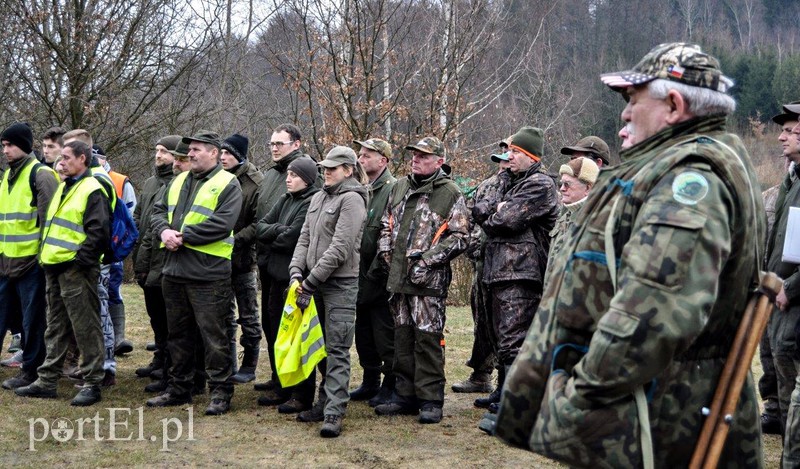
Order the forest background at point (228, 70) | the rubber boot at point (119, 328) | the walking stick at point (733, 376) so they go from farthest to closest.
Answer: the forest background at point (228, 70)
the rubber boot at point (119, 328)
the walking stick at point (733, 376)

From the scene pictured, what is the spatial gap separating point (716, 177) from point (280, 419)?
507 centimetres

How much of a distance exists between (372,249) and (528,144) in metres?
1.63

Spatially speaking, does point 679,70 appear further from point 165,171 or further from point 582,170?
point 165,171

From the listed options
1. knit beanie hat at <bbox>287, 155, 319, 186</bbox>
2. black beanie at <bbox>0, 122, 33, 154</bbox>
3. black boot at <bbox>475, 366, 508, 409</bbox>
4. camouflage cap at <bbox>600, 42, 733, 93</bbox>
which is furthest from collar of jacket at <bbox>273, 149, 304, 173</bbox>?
camouflage cap at <bbox>600, 42, 733, 93</bbox>

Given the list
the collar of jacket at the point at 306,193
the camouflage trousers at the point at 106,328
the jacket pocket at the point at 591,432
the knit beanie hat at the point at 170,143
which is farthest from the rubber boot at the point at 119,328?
the jacket pocket at the point at 591,432

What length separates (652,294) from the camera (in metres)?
2.44

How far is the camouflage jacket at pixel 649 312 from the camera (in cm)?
245

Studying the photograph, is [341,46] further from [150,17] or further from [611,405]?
[611,405]

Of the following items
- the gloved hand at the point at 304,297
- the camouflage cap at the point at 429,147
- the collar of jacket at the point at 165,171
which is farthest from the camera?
the collar of jacket at the point at 165,171

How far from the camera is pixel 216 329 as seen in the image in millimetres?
7125

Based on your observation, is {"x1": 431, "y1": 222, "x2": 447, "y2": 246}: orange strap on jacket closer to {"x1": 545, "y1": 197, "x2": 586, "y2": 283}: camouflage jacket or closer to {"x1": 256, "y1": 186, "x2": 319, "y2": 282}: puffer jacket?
{"x1": 545, "y1": 197, "x2": 586, "y2": 283}: camouflage jacket

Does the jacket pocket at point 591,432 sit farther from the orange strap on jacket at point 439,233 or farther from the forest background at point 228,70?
the forest background at point 228,70

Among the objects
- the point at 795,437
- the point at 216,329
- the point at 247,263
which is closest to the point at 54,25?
the point at 247,263

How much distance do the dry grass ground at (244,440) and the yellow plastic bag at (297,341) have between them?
18.3 inches
